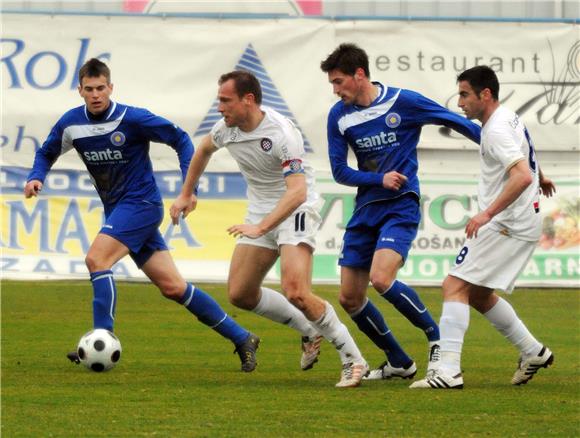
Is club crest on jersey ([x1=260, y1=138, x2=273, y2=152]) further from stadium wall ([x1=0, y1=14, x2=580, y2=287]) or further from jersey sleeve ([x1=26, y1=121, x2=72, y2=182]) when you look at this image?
stadium wall ([x1=0, y1=14, x2=580, y2=287])

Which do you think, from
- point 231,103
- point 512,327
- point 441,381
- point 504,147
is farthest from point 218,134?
point 512,327

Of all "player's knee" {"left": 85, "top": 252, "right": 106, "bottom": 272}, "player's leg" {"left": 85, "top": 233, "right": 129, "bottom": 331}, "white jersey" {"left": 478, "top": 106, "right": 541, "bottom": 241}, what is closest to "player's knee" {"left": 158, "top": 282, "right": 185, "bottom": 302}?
"player's leg" {"left": 85, "top": 233, "right": 129, "bottom": 331}

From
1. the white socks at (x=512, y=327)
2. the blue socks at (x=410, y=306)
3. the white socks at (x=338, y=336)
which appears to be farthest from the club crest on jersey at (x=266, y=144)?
the white socks at (x=512, y=327)

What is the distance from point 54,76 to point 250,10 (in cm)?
337

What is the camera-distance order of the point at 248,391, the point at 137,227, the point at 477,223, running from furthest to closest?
the point at 137,227 < the point at 248,391 < the point at 477,223

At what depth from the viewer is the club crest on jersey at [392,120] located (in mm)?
9383

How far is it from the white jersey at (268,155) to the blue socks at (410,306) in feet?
2.70

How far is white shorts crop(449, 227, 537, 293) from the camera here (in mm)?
8766

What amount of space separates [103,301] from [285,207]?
1.76 m

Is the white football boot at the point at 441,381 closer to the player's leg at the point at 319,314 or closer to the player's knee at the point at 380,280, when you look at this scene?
the player's leg at the point at 319,314

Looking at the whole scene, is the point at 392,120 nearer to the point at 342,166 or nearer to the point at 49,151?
the point at 342,166

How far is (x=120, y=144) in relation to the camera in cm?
1013

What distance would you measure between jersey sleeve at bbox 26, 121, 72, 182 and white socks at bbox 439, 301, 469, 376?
3.37 m

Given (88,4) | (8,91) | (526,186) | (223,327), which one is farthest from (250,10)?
(526,186)
